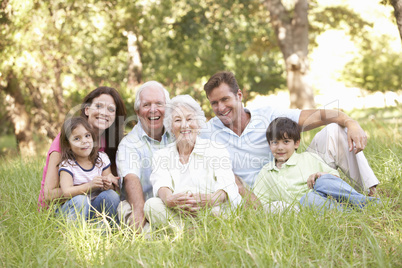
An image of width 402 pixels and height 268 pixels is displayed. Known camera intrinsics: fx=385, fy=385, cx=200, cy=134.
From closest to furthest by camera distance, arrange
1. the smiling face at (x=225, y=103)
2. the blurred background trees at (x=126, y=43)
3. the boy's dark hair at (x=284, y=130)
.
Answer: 1. the boy's dark hair at (x=284, y=130)
2. the smiling face at (x=225, y=103)
3. the blurred background trees at (x=126, y=43)

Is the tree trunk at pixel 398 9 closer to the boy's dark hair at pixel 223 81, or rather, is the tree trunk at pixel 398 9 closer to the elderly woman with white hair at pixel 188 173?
the boy's dark hair at pixel 223 81

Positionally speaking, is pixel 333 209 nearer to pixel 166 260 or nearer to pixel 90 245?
pixel 166 260

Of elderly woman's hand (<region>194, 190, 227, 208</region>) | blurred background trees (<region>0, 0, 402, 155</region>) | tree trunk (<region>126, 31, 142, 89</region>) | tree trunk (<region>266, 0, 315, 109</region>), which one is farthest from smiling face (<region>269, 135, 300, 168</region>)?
tree trunk (<region>126, 31, 142, 89</region>)

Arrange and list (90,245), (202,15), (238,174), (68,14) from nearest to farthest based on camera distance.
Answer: (90,245) < (238,174) < (68,14) < (202,15)

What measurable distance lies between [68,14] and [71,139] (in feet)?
19.3

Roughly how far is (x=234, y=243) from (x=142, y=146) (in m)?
1.55

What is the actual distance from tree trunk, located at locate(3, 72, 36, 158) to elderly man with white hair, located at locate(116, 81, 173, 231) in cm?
532

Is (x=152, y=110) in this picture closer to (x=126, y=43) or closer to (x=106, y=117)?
(x=106, y=117)

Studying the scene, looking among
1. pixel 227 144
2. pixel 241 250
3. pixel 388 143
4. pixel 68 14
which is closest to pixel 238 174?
pixel 227 144

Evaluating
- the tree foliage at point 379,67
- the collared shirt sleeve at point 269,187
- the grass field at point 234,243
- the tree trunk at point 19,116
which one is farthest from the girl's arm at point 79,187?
the tree foliage at point 379,67

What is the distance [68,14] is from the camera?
8273mm

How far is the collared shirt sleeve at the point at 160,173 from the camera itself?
10.7 ft

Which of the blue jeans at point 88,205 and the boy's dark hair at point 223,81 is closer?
the blue jeans at point 88,205

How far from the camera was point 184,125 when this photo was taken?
3.36 m
